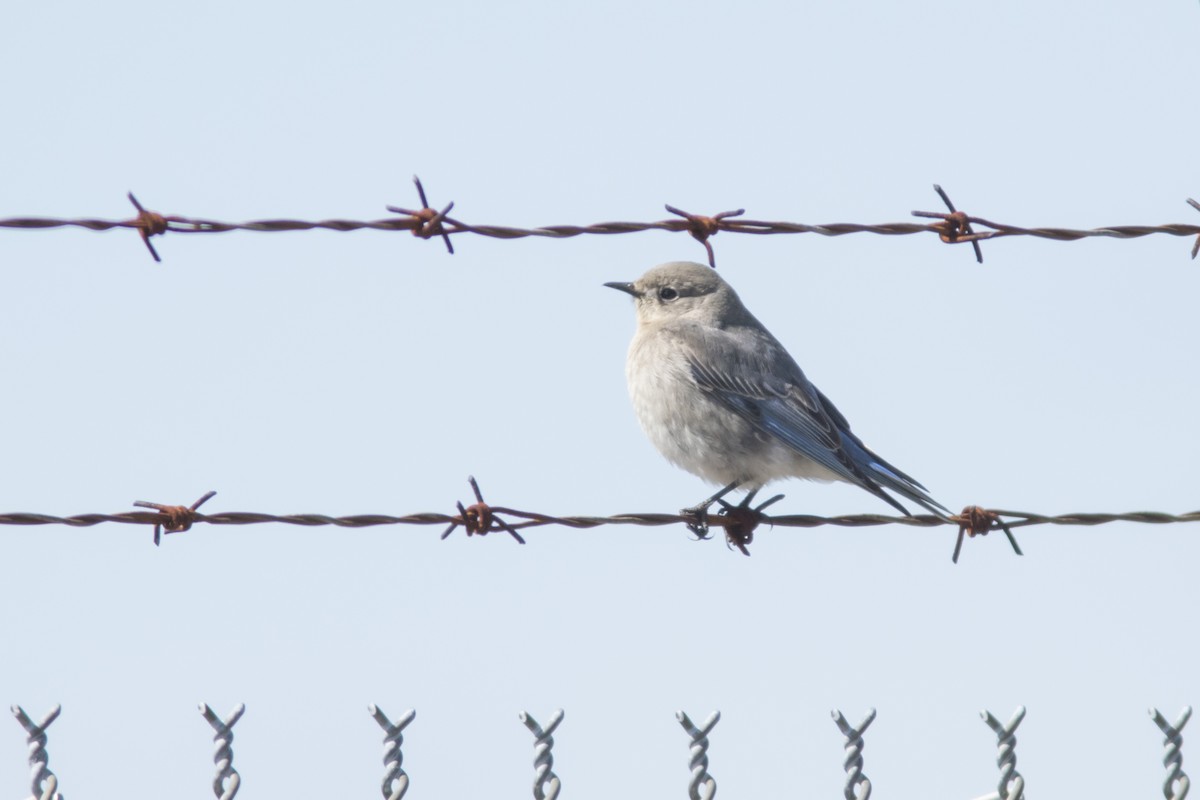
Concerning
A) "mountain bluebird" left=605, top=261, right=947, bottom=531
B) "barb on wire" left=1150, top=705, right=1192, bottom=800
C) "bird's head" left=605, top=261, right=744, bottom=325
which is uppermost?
"bird's head" left=605, top=261, right=744, bottom=325

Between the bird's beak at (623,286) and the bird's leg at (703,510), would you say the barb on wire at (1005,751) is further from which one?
the bird's beak at (623,286)

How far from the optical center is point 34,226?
4312mm

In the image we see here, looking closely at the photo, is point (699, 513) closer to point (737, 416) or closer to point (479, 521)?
point (737, 416)

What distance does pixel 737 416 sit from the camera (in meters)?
7.04

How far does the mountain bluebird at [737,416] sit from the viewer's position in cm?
692

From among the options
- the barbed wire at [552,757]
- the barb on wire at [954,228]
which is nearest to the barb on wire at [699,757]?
the barbed wire at [552,757]

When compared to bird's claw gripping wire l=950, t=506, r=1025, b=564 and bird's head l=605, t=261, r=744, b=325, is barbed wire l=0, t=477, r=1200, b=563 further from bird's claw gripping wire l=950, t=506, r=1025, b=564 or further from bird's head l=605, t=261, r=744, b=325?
bird's head l=605, t=261, r=744, b=325

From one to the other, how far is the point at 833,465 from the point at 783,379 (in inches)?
25.8

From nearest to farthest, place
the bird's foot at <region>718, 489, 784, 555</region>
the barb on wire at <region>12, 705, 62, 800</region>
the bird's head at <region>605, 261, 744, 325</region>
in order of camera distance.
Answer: the barb on wire at <region>12, 705, 62, 800</region> → the bird's foot at <region>718, 489, 784, 555</region> → the bird's head at <region>605, 261, 744, 325</region>

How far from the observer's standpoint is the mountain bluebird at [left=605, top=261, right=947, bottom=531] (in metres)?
6.92

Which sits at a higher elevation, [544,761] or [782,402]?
[782,402]

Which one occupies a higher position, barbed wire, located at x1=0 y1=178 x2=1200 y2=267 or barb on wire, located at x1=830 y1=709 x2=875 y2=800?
barbed wire, located at x1=0 y1=178 x2=1200 y2=267

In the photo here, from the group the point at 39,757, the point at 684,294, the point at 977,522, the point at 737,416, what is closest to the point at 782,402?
the point at 737,416

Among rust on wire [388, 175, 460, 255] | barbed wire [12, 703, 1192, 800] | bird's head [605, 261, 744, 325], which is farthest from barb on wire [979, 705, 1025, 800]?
bird's head [605, 261, 744, 325]
